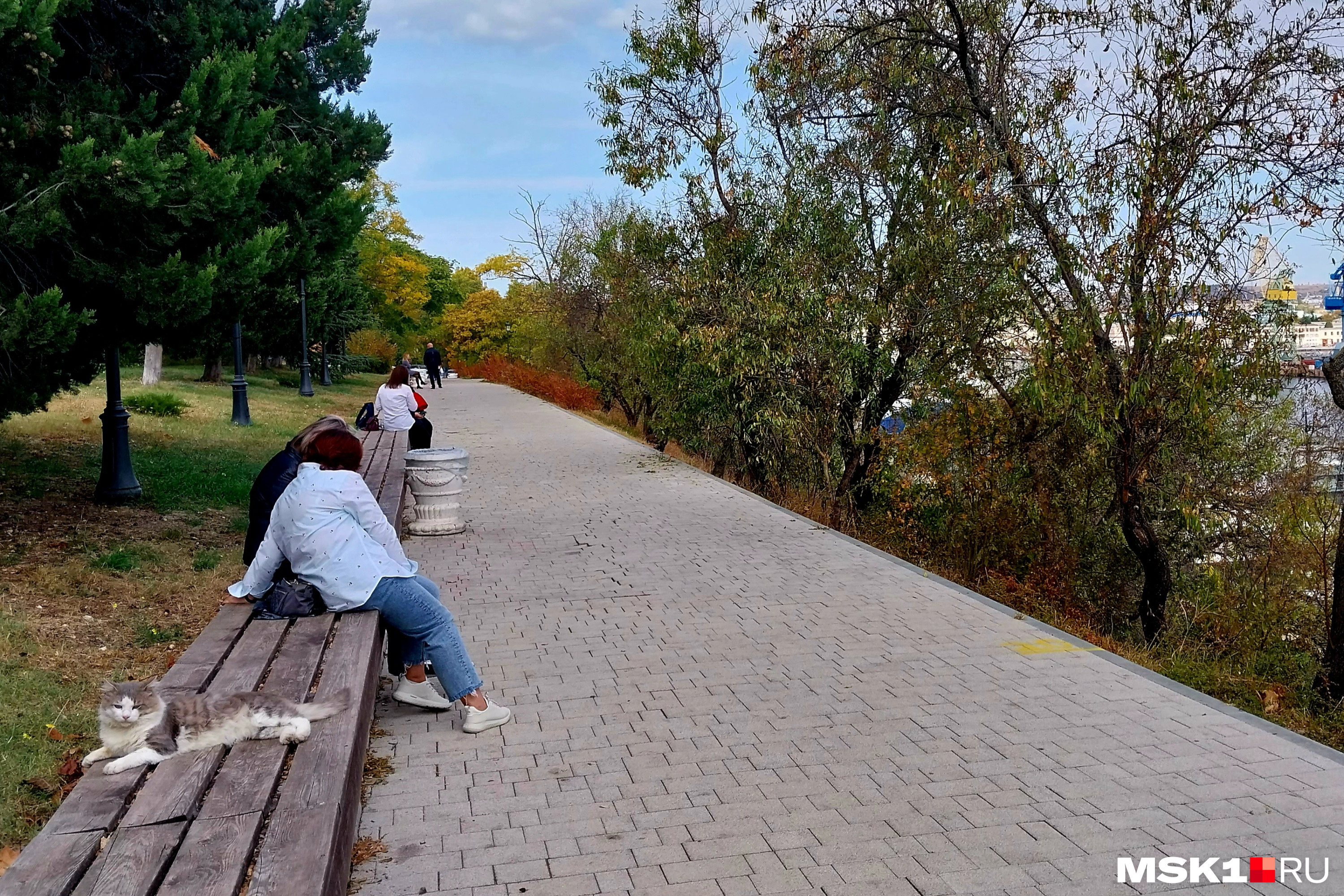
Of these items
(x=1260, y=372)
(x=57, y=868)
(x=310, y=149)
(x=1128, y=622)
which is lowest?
(x=1128, y=622)

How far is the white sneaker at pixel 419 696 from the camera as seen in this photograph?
5270 mm

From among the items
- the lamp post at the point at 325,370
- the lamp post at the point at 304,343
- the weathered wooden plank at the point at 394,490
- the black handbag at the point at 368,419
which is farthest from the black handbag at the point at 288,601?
the lamp post at the point at 325,370

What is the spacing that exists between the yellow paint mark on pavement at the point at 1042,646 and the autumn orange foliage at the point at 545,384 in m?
24.0

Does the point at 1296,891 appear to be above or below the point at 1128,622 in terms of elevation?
above

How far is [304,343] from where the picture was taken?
2833 cm

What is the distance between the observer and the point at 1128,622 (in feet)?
38.3

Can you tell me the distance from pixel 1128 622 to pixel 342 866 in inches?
412

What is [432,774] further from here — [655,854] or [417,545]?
[417,545]

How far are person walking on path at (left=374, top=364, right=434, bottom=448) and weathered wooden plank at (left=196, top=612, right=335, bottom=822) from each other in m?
8.11

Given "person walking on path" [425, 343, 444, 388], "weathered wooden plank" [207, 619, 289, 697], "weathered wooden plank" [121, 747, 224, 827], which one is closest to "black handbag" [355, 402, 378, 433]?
Answer: "weathered wooden plank" [207, 619, 289, 697]

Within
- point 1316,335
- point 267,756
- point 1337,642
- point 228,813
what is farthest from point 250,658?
point 1316,335

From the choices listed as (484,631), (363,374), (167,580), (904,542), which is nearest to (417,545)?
(167,580)

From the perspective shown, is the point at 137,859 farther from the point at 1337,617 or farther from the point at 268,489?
the point at 1337,617

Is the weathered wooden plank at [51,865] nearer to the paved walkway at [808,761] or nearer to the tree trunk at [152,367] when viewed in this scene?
the paved walkway at [808,761]
